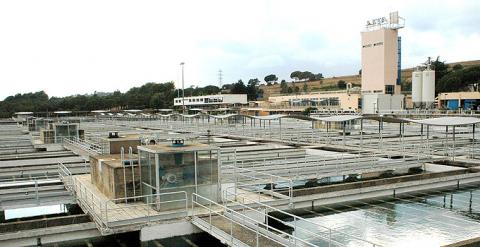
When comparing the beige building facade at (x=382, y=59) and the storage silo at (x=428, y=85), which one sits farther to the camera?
the beige building facade at (x=382, y=59)

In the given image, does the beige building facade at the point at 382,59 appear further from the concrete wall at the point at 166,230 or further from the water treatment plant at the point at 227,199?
the concrete wall at the point at 166,230

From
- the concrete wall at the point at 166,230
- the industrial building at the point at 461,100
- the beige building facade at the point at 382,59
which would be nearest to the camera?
the concrete wall at the point at 166,230

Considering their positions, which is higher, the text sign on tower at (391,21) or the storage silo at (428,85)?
the text sign on tower at (391,21)

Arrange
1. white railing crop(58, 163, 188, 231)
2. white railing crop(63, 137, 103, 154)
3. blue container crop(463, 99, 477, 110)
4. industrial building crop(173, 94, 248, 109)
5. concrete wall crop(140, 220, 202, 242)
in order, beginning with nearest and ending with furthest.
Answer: white railing crop(58, 163, 188, 231) < concrete wall crop(140, 220, 202, 242) < white railing crop(63, 137, 103, 154) < blue container crop(463, 99, 477, 110) < industrial building crop(173, 94, 248, 109)

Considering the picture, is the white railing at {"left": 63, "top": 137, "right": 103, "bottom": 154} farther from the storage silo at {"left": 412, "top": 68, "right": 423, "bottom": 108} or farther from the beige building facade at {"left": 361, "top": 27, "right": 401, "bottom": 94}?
the beige building facade at {"left": 361, "top": 27, "right": 401, "bottom": 94}

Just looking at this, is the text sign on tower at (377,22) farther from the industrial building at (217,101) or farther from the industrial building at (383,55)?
the industrial building at (217,101)

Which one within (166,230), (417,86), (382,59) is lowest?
(166,230)

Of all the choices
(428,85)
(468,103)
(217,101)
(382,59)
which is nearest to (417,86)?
(428,85)

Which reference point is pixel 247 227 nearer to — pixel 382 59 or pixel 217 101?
pixel 382 59

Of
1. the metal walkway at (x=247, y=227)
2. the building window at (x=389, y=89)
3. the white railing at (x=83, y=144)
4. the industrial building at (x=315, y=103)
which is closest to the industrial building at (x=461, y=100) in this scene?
the building window at (x=389, y=89)

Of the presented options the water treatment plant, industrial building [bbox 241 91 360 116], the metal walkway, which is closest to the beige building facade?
industrial building [bbox 241 91 360 116]

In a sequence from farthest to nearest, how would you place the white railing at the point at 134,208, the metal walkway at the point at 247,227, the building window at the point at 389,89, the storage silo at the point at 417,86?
the building window at the point at 389,89 < the storage silo at the point at 417,86 < the white railing at the point at 134,208 < the metal walkway at the point at 247,227

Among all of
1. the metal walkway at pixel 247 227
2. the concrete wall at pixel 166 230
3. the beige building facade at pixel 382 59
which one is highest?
the beige building facade at pixel 382 59

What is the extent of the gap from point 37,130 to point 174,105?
8075cm
